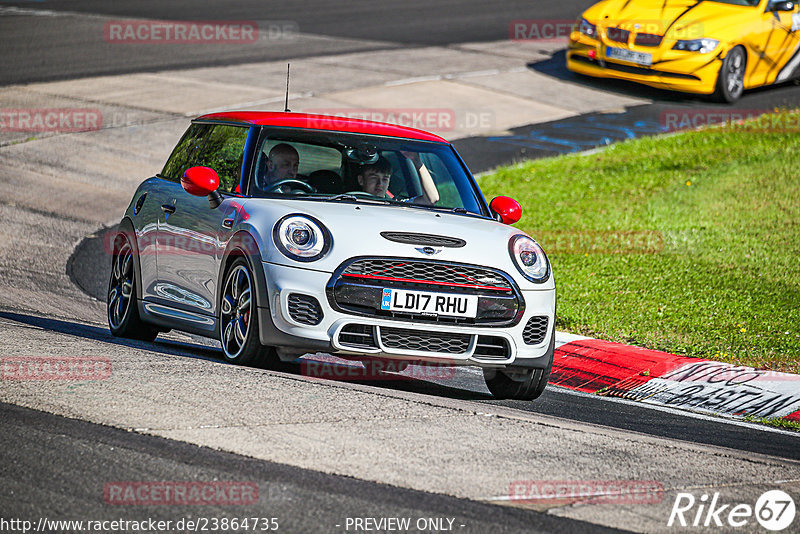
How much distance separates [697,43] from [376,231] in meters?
13.0

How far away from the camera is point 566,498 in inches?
196

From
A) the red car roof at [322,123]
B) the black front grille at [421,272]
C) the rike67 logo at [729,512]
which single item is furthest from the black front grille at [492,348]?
the rike67 logo at [729,512]

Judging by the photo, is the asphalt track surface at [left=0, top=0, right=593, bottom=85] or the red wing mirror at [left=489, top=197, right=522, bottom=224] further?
the asphalt track surface at [left=0, top=0, right=593, bottom=85]

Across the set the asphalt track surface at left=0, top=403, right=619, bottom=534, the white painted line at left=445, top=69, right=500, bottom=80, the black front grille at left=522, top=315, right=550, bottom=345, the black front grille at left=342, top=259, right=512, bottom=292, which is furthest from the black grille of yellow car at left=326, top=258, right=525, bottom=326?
the white painted line at left=445, top=69, right=500, bottom=80

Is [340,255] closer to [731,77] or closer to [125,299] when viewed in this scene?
[125,299]

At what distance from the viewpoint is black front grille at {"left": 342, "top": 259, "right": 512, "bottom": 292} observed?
6.67 m

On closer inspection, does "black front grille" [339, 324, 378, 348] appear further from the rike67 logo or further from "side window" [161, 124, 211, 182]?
"side window" [161, 124, 211, 182]

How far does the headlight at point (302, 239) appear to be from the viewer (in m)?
6.67

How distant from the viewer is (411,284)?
6.70m

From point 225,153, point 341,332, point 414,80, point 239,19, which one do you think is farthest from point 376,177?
point 239,19

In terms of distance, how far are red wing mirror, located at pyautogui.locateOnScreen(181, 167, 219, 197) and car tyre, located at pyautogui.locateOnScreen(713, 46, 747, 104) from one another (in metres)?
12.9

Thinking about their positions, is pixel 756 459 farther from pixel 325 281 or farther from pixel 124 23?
pixel 124 23

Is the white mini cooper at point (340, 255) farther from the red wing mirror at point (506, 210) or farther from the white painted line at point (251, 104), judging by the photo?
the white painted line at point (251, 104)

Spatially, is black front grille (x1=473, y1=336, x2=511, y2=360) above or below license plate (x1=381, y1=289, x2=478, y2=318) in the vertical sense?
below
